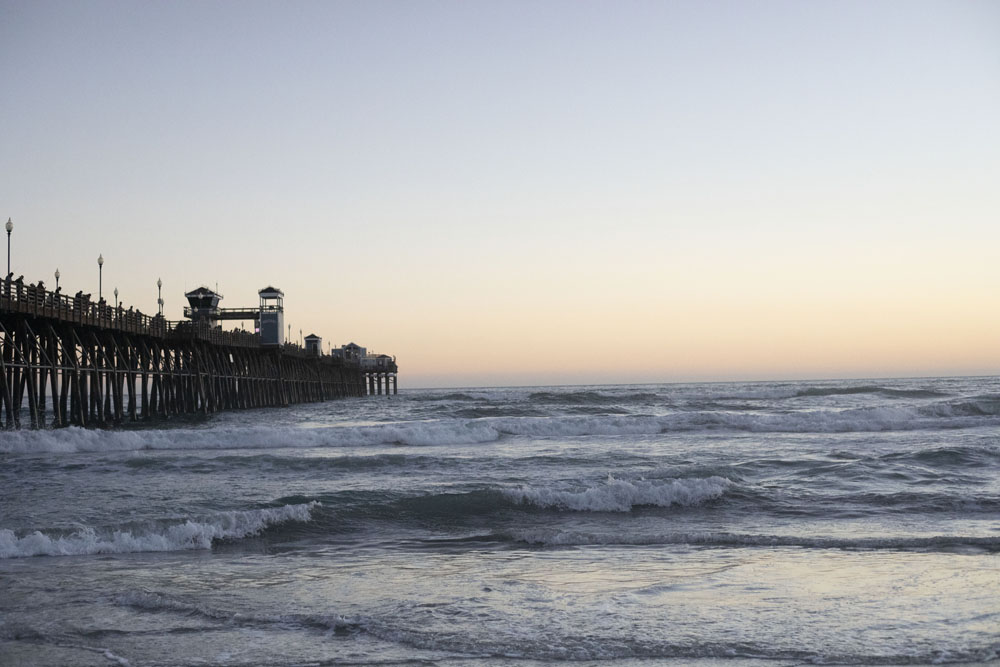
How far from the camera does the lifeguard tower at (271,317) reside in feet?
185

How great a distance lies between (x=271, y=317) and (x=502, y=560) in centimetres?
5050

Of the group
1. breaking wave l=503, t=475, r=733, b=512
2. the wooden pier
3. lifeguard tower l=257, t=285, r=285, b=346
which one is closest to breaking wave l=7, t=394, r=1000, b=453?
the wooden pier

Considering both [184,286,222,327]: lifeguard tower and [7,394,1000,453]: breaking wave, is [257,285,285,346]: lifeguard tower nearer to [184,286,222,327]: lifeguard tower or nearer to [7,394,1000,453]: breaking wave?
[184,286,222,327]: lifeguard tower

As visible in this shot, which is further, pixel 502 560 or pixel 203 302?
pixel 203 302

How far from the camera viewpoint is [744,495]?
12.7 meters

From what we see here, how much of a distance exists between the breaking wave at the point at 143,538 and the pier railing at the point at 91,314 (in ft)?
53.3

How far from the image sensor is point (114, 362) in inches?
1347

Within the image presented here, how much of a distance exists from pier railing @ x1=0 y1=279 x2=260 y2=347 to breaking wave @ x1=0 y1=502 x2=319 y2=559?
53.3 ft

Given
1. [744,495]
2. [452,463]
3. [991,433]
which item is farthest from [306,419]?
[744,495]

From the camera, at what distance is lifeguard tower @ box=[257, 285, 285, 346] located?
5641cm

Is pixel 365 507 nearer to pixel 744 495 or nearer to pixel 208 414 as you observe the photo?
pixel 744 495

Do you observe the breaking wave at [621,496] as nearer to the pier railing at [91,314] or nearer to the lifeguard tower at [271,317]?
the pier railing at [91,314]

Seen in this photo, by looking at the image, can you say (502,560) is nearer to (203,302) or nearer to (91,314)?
(91,314)

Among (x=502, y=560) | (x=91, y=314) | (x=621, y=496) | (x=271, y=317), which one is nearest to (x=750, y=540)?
(x=502, y=560)
